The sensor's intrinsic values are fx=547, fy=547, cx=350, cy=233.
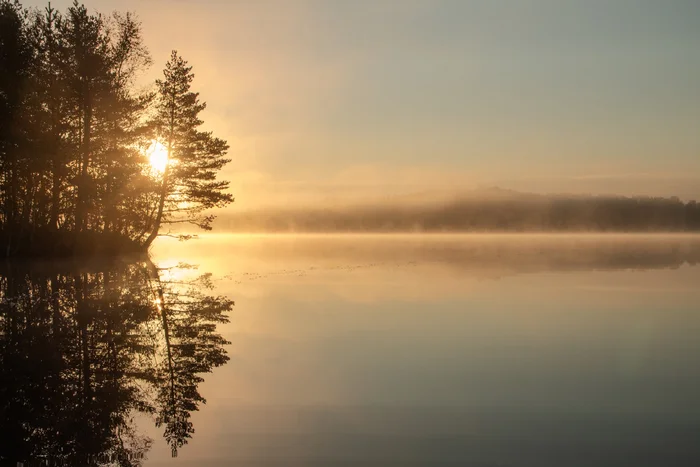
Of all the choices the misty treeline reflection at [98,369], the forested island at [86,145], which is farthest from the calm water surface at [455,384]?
the forested island at [86,145]

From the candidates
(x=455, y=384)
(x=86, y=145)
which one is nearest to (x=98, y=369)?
(x=455, y=384)

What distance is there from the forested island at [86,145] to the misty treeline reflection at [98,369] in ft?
63.6

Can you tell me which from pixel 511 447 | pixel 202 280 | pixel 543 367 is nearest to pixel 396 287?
pixel 202 280

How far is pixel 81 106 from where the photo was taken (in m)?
41.4

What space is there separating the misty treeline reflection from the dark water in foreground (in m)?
0.05

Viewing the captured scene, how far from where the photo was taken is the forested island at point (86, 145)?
38344mm

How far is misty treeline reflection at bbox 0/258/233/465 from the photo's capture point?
8113 mm

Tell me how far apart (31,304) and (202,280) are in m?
14.2

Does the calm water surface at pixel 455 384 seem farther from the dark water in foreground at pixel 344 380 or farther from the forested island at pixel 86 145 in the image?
the forested island at pixel 86 145

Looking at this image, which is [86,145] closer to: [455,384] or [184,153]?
[184,153]

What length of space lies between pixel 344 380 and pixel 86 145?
36360mm

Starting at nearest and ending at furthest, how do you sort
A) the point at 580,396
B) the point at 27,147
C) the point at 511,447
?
1. the point at 511,447
2. the point at 580,396
3. the point at 27,147

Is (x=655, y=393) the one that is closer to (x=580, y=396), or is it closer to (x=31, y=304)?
(x=580, y=396)

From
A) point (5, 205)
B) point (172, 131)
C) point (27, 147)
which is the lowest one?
point (5, 205)
